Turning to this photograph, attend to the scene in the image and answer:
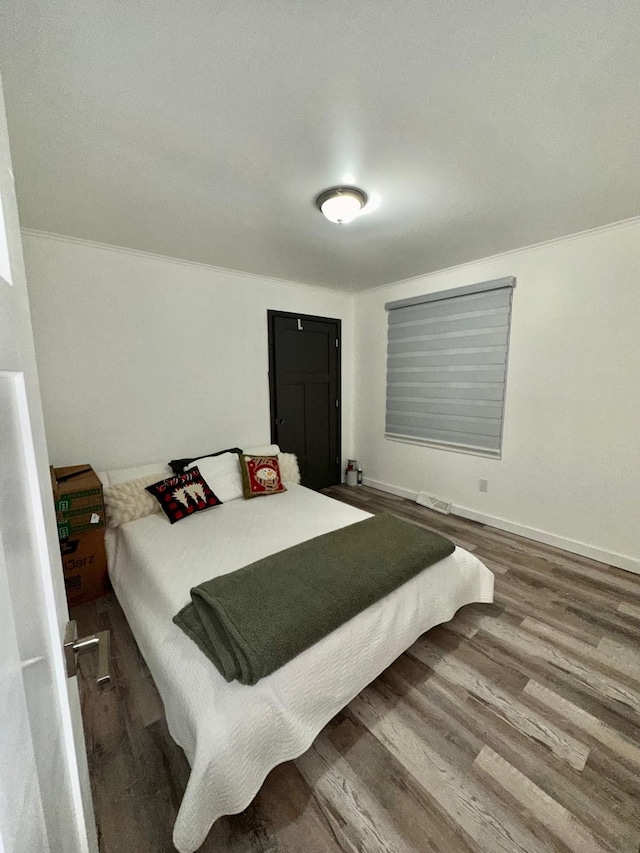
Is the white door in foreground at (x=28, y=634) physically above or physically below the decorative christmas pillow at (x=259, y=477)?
above

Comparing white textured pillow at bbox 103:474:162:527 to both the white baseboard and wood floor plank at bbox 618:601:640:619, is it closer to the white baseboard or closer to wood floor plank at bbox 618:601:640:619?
the white baseboard

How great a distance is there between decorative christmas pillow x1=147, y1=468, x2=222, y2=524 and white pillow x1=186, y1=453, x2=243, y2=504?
4.0 inches

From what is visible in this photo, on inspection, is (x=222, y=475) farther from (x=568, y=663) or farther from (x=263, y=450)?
(x=568, y=663)

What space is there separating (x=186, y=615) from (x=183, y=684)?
246 mm

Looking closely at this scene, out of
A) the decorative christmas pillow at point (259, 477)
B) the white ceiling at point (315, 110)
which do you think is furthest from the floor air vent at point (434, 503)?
the white ceiling at point (315, 110)

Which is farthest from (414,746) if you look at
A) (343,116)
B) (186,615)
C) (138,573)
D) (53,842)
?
(343,116)

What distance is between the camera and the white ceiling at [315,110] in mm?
993

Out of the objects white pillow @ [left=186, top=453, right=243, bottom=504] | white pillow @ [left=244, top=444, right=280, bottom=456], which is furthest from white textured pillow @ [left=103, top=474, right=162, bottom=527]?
white pillow @ [left=244, top=444, right=280, bottom=456]

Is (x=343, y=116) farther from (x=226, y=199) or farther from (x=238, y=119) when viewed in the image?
(x=226, y=199)

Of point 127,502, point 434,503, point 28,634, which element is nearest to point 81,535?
point 127,502

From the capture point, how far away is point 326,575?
5.11ft

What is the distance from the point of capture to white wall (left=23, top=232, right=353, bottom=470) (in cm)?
236

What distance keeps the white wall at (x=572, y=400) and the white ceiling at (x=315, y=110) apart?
0.44 meters

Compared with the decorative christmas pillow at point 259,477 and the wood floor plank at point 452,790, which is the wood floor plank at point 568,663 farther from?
the decorative christmas pillow at point 259,477
